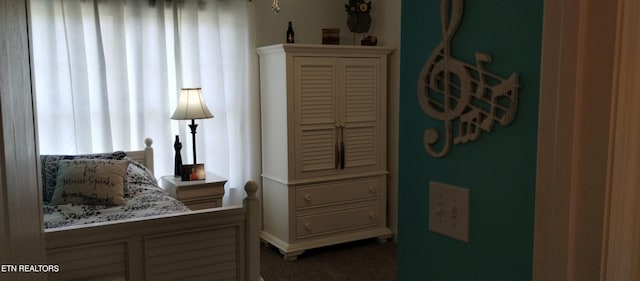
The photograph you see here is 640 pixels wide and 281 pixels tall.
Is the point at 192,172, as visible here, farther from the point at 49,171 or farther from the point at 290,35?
the point at 290,35

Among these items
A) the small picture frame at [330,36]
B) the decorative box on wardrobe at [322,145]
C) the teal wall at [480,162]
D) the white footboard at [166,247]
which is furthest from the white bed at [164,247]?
the small picture frame at [330,36]

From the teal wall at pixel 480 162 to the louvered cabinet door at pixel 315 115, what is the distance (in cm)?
257

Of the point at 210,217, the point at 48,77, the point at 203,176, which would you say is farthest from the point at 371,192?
the point at 48,77

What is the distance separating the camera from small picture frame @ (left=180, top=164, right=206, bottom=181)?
3.67m

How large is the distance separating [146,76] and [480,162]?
3261mm

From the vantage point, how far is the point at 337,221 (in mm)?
4059

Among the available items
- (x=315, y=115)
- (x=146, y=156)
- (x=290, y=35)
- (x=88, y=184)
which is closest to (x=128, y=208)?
(x=88, y=184)

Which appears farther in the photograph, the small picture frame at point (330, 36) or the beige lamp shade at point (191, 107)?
the small picture frame at point (330, 36)

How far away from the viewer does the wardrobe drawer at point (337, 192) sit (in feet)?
12.9

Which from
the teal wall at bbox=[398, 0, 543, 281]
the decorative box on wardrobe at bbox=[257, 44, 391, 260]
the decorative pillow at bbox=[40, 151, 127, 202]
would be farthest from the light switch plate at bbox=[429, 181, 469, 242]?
the decorative box on wardrobe at bbox=[257, 44, 391, 260]

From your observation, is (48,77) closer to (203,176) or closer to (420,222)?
(203,176)

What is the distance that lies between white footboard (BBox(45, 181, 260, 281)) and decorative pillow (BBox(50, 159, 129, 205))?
2.89 ft

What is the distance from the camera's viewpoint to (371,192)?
420 centimetres

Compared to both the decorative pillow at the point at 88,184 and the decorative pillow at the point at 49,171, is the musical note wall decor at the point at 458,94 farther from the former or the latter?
the decorative pillow at the point at 49,171
